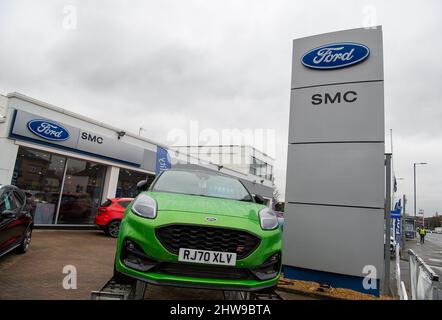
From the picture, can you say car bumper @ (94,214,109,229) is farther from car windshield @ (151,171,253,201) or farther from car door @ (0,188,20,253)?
car windshield @ (151,171,253,201)

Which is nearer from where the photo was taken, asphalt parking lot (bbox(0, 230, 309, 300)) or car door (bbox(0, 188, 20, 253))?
asphalt parking lot (bbox(0, 230, 309, 300))

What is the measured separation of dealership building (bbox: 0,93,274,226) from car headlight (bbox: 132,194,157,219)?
27.9ft

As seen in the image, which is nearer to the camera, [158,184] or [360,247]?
[158,184]

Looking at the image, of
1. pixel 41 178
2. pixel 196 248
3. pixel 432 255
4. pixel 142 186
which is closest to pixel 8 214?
pixel 142 186

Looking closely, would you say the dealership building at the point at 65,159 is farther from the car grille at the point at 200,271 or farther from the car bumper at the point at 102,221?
the car grille at the point at 200,271

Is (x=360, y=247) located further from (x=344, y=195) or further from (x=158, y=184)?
(x=158, y=184)

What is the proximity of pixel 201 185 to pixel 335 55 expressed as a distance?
3825 mm

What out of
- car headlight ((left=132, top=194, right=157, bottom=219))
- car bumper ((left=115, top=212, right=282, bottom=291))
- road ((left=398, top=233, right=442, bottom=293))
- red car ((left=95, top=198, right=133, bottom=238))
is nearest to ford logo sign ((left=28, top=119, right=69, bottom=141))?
red car ((left=95, top=198, right=133, bottom=238))

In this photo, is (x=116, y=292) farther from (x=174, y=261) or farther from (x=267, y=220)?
Answer: (x=267, y=220)

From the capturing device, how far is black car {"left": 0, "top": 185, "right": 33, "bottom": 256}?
468 cm

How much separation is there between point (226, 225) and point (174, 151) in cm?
1548

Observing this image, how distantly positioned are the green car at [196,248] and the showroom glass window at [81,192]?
992cm

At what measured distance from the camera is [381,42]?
529cm
